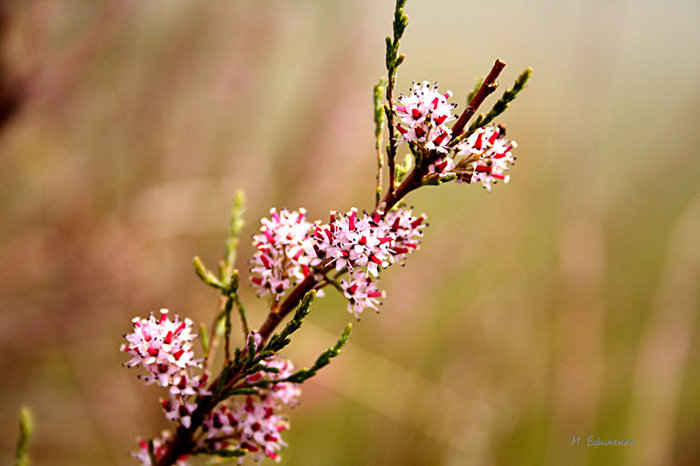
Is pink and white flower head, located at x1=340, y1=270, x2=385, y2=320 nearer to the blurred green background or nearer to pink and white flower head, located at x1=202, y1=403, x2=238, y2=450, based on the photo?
pink and white flower head, located at x1=202, y1=403, x2=238, y2=450

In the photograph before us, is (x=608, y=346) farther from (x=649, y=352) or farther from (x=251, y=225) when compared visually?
(x=251, y=225)

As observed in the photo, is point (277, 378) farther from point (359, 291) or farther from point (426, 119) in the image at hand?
point (426, 119)

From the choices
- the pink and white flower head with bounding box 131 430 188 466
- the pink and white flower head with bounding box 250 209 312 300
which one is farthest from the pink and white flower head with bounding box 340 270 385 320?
the pink and white flower head with bounding box 131 430 188 466

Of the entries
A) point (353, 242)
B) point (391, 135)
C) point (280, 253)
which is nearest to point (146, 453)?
point (280, 253)

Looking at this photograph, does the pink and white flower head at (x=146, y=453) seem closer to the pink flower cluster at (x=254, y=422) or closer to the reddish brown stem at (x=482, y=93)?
the pink flower cluster at (x=254, y=422)

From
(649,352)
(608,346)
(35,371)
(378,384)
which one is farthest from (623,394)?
(35,371)

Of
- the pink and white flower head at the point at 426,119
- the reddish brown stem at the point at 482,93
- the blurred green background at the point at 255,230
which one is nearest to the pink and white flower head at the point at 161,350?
the pink and white flower head at the point at 426,119
